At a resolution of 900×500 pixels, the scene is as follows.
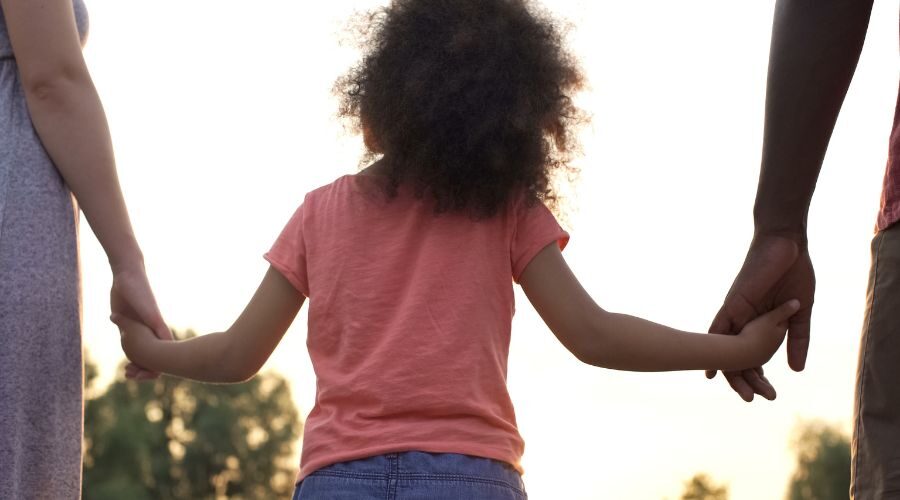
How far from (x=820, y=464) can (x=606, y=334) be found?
5261cm

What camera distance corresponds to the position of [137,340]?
133 inches

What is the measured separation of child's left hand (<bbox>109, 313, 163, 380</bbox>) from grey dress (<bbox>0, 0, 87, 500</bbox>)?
0.42m

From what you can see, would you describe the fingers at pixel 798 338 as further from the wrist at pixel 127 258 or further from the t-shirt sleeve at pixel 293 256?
the wrist at pixel 127 258

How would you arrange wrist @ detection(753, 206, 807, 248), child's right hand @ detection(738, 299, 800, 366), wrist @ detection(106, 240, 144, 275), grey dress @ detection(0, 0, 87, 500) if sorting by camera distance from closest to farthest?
grey dress @ detection(0, 0, 87, 500) → wrist @ detection(106, 240, 144, 275) → child's right hand @ detection(738, 299, 800, 366) → wrist @ detection(753, 206, 807, 248)

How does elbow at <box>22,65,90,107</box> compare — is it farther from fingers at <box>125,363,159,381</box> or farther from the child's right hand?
the child's right hand

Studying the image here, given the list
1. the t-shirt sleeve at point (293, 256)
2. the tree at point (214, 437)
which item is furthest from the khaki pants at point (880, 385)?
the tree at point (214, 437)

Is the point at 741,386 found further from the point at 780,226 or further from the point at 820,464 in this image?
the point at 820,464

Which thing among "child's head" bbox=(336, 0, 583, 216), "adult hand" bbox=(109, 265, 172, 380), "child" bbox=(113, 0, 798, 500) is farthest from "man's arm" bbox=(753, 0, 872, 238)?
"adult hand" bbox=(109, 265, 172, 380)

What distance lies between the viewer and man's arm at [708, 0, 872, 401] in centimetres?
326

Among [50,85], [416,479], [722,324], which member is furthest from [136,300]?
[722,324]

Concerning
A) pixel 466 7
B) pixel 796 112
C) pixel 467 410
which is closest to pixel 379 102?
pixel 466 7

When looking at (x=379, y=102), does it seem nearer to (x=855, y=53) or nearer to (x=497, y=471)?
(x=497, y=471)

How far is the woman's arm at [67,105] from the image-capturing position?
2.99 metres

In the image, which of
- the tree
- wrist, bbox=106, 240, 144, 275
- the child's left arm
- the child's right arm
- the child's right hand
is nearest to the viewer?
the child's right arm
